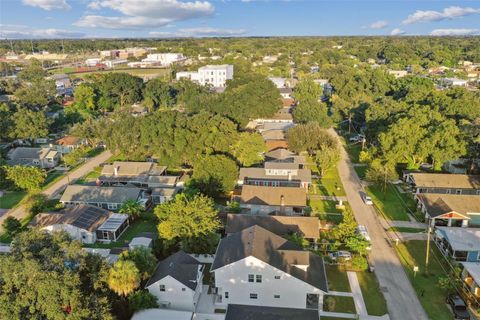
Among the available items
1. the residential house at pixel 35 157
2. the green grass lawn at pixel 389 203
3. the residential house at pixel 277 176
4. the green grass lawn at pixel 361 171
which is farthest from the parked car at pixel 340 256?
the residential house at pixel 35 157

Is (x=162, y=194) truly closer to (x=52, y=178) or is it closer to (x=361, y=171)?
(x=52, y=178)

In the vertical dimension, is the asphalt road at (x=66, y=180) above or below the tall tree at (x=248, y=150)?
below

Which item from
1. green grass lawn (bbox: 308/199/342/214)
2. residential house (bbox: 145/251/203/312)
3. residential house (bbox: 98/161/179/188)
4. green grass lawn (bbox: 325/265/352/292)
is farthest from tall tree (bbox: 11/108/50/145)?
green grass lawn (bbox: 325/265/352/292)

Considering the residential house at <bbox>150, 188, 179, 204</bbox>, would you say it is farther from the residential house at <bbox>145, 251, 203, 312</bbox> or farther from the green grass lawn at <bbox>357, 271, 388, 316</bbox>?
the green grass lawn at <bbox>357, 271, 388, 316</bbox>

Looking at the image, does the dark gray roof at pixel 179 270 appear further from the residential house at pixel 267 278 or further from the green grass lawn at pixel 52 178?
the green grass lawn at pixel 52 178

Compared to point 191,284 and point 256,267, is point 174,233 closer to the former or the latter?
point 191,284

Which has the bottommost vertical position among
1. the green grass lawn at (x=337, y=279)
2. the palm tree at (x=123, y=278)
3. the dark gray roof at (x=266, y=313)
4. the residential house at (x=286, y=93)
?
the green grass lawn at (x=337, y=279)
